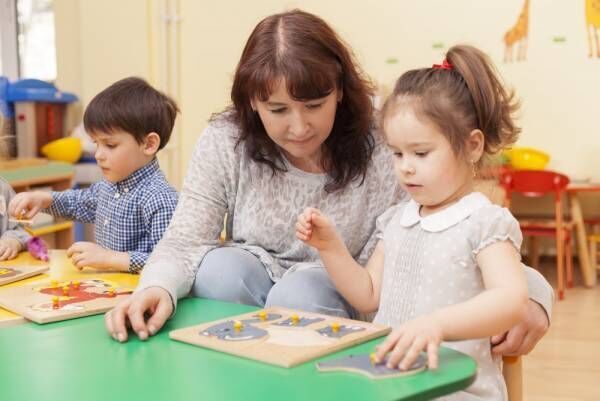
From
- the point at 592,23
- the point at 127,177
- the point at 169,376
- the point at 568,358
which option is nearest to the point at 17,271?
the point at 127,177

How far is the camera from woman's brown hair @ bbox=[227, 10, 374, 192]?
1.44 m

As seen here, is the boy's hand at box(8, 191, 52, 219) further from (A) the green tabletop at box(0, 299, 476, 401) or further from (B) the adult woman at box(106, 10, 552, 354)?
(A) the green tabletop at box(0, 299, 476, 401)

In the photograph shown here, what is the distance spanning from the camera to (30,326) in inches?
48.4

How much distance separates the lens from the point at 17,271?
162 cm

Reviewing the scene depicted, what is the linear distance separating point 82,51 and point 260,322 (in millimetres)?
4726

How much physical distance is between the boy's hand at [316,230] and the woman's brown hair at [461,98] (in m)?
0.20

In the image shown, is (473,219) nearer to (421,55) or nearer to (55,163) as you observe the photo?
(55,163)

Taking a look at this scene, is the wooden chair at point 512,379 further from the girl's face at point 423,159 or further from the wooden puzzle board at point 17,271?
the wooden puzzle board at point 17,271

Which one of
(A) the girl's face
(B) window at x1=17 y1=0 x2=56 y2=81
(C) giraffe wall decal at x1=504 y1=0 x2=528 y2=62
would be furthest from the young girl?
(B) window at x1=17 y1=0 x2=56 y2=81

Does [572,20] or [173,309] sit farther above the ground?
[572,20]

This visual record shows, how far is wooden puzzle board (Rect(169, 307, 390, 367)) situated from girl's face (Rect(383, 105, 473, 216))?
0.23 metres

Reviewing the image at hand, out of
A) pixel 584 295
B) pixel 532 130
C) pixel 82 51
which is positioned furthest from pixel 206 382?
pixel 82 51

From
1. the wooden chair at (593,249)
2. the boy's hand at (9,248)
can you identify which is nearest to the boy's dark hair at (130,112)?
the boy's hand at (9,248)

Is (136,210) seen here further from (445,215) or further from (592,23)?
(592,23)
